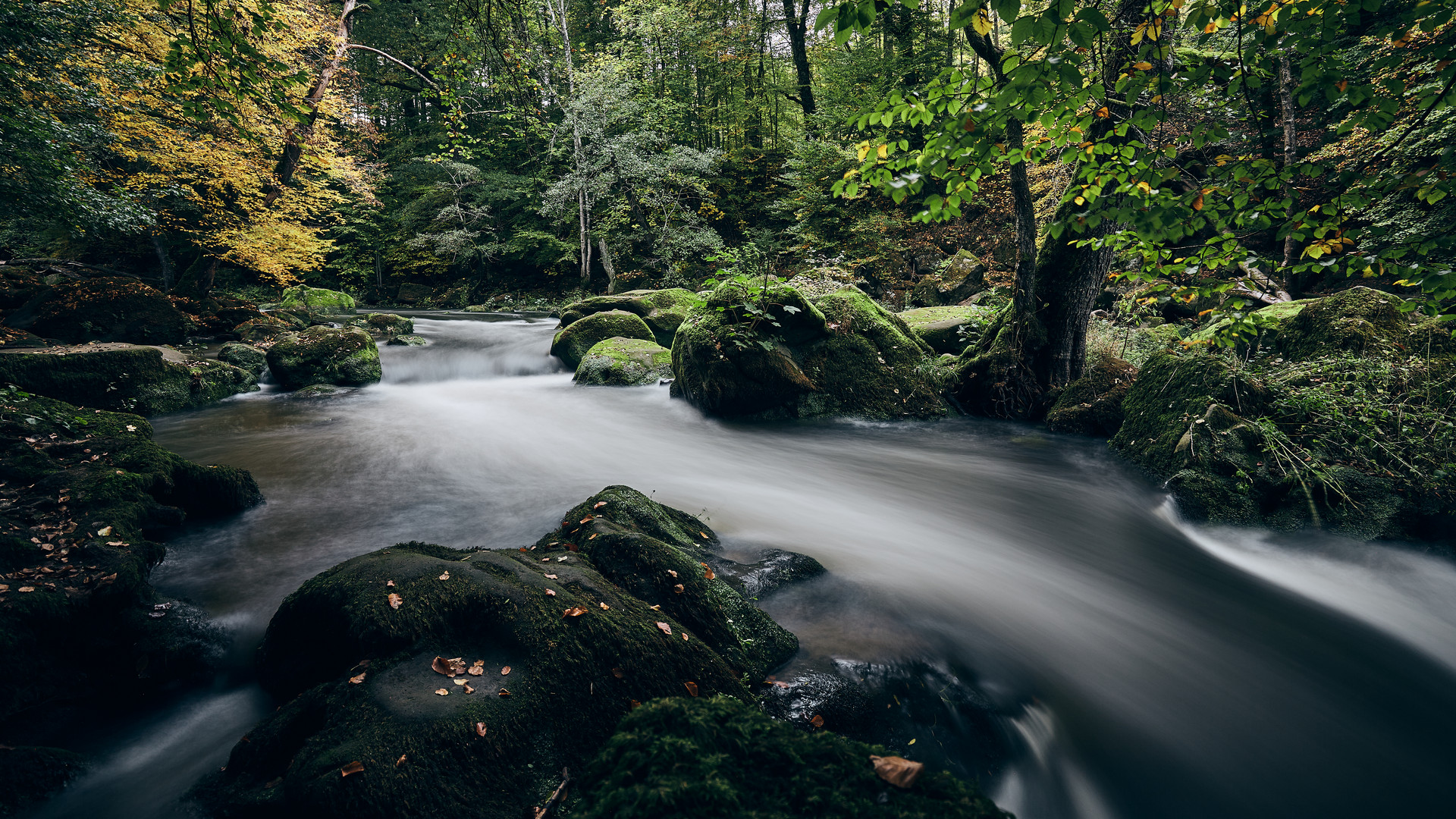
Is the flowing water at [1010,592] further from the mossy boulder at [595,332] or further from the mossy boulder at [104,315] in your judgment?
the mossy boulder at [595,332]

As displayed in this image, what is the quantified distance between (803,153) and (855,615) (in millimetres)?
16959

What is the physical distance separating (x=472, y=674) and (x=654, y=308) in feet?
40.4

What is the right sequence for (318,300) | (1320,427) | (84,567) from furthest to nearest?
(318,300) → (1320,427) → (84,567)

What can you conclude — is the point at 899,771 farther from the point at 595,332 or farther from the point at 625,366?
the point at 595,332

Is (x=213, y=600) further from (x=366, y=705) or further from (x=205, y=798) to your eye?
(x=366, y=705)

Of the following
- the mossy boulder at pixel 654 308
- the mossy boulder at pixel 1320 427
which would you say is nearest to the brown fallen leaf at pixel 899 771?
the mossy boulder at pixel 1320 427

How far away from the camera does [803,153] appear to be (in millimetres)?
17406

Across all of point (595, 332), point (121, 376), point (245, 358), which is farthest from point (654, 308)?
point (121, 376)

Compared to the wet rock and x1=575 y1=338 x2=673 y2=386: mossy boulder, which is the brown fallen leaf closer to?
x1=575 y1=338 x2=673 y2=386: mossy boulder

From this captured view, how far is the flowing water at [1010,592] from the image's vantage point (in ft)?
7.82

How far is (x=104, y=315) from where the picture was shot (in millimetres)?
9617

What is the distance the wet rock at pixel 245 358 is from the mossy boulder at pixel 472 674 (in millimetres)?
9707

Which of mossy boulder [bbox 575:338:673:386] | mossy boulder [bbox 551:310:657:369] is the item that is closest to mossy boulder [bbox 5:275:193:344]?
mossy boulder [bbox 551:310:657:369]

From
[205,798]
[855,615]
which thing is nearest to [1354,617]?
[855,615]
